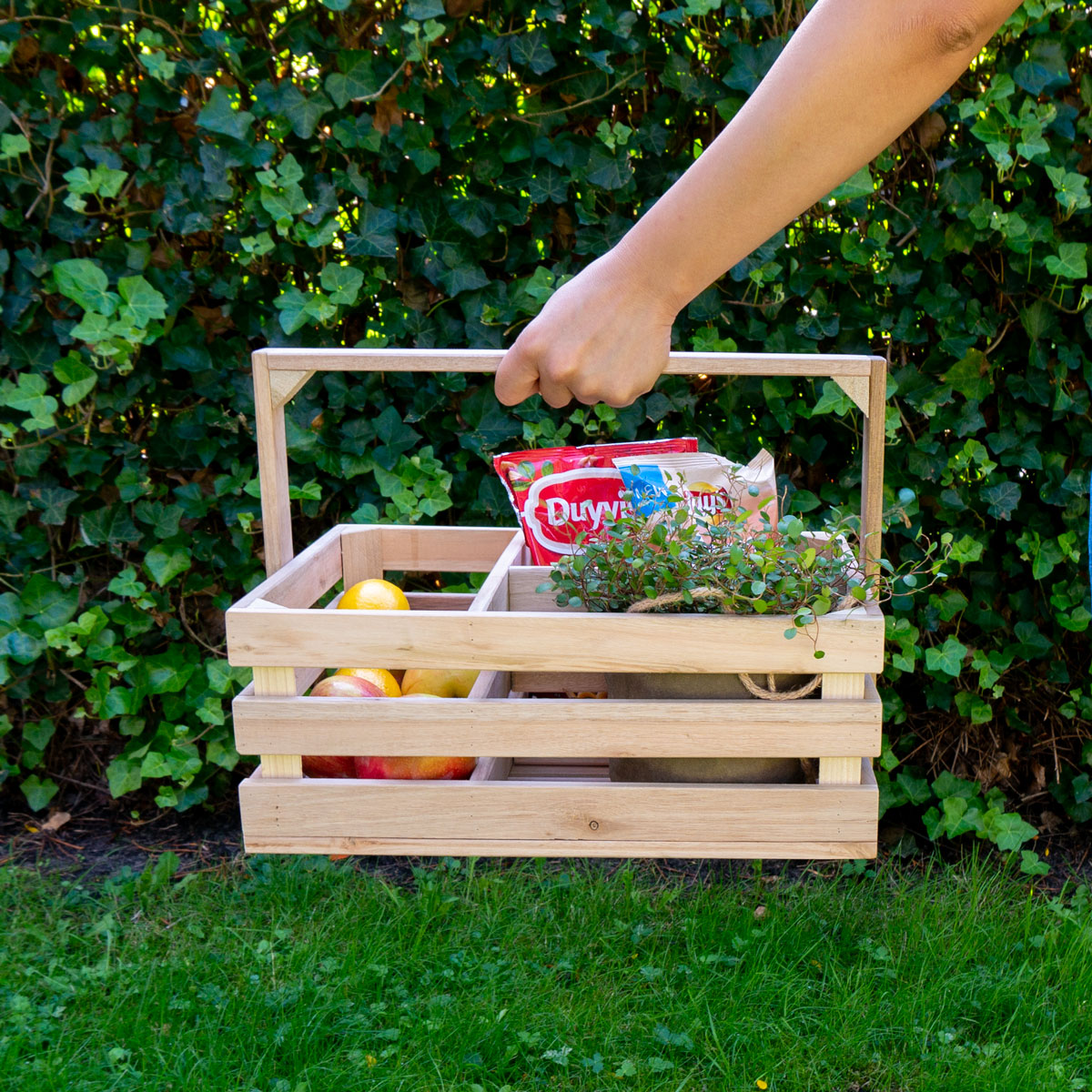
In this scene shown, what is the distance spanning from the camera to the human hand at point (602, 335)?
80 cm

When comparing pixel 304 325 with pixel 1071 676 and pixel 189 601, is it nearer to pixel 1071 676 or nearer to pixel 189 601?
pixel 189 601

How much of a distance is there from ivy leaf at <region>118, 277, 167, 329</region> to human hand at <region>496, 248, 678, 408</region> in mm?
1336

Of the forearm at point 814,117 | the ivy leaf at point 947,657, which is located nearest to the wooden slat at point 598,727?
the forearm at point 814,117

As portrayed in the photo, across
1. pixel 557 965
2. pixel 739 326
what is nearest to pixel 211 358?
pixel 739 326

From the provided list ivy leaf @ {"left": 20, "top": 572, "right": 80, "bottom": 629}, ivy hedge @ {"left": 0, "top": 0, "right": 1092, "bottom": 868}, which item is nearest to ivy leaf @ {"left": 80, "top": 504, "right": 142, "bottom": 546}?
ivy hedge @ {"left": 0, "top": 0, "right": 1092, "bottom": 868}

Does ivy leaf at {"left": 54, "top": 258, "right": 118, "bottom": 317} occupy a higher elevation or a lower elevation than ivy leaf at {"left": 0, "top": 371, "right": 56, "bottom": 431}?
higher

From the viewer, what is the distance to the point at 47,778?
2299 millimetres

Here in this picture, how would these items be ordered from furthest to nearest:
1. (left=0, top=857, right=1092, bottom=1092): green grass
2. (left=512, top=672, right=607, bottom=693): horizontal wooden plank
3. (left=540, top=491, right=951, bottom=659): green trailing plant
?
(left=0, top=857, right=1092, bottom=1092): green grass, (left=512, top=672, right=607, bottom=693): horizontal wooden plank, (left=540, top=491, right=951, bottom=659): green trailing plant

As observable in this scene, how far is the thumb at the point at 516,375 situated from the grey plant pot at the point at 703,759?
0.90 ft

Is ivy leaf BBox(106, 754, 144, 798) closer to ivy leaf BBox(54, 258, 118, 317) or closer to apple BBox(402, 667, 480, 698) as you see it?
ivy leaf BBox(54, 258, 118, 317)

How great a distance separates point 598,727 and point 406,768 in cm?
19

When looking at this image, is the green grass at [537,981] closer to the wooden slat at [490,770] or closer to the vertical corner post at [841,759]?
the wooden slat at [490,770]

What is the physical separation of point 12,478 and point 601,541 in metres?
1.61

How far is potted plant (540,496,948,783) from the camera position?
0.91m
